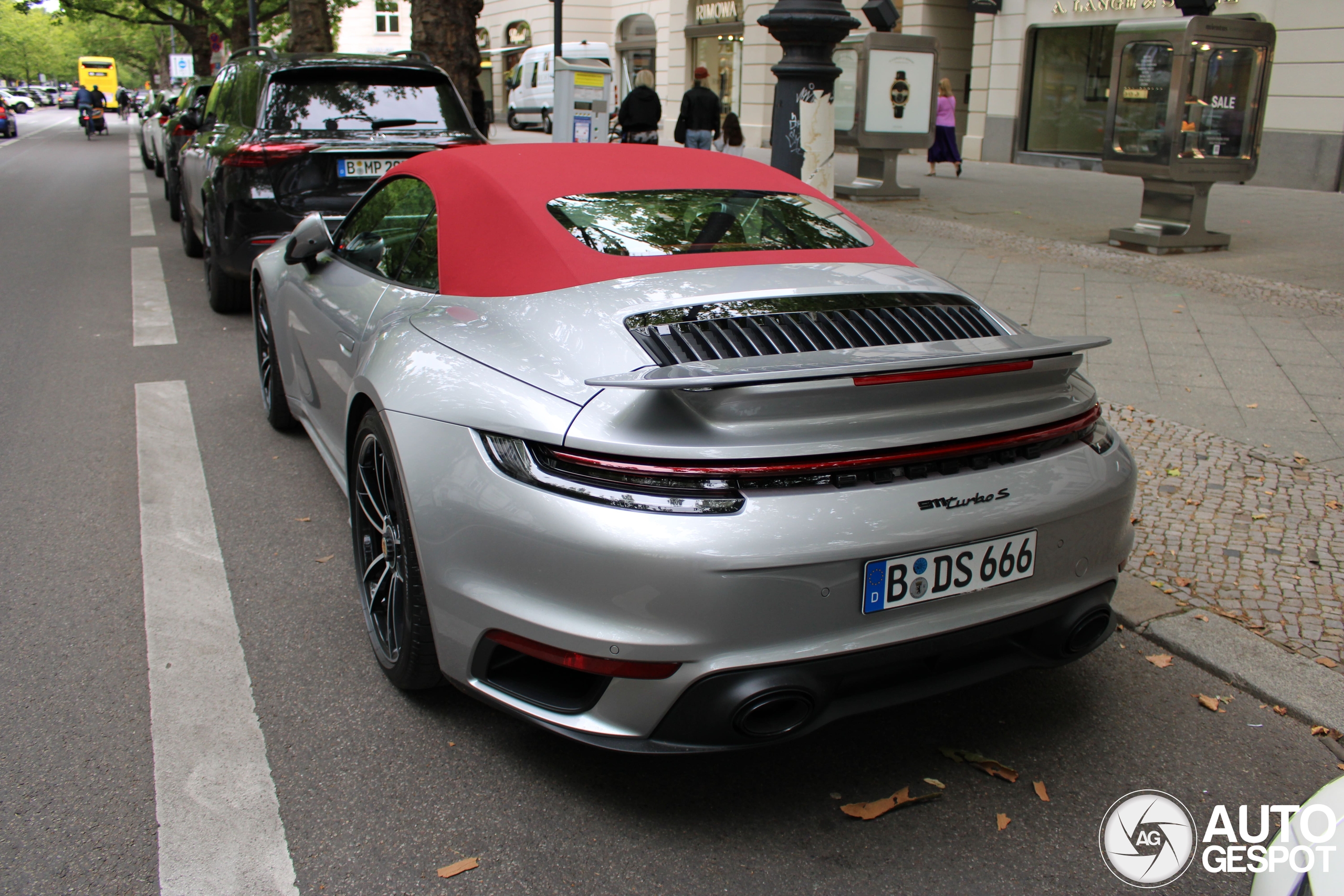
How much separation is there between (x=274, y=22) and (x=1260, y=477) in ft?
172

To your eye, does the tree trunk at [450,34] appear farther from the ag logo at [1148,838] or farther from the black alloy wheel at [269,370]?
the ag logo at [1148,838]

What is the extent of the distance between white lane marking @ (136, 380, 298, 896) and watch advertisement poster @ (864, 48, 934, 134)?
1204 centimetres

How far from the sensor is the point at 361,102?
25.3 ft

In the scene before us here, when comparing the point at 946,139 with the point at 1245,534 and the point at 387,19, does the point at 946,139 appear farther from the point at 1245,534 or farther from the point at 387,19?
the point at 387,19

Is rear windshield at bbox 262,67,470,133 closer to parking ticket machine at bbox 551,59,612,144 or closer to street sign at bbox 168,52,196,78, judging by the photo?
parking ticket machine at bbox 551,59,612,144

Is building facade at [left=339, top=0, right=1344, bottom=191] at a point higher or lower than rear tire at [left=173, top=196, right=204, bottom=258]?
higher

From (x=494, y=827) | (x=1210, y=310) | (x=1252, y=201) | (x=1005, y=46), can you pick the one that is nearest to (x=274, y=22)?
(x=1005, y=46)

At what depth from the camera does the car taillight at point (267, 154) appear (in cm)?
733

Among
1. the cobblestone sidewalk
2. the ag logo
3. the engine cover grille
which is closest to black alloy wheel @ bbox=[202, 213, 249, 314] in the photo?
the cobblestone sidewalk

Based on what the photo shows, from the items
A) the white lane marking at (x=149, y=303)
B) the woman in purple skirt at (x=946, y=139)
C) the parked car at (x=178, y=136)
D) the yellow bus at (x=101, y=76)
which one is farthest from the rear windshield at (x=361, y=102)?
the yellow bus at (x=101, y=76)

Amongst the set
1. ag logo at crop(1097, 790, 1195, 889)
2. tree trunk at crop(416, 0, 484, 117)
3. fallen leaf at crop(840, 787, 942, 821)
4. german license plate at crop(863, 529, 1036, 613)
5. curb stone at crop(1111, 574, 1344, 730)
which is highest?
tree trunk at crop(416, 0, 484, 117)

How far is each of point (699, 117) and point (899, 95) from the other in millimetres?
2802

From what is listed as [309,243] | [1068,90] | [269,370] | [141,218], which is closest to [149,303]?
[269,370]

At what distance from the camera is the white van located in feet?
107
